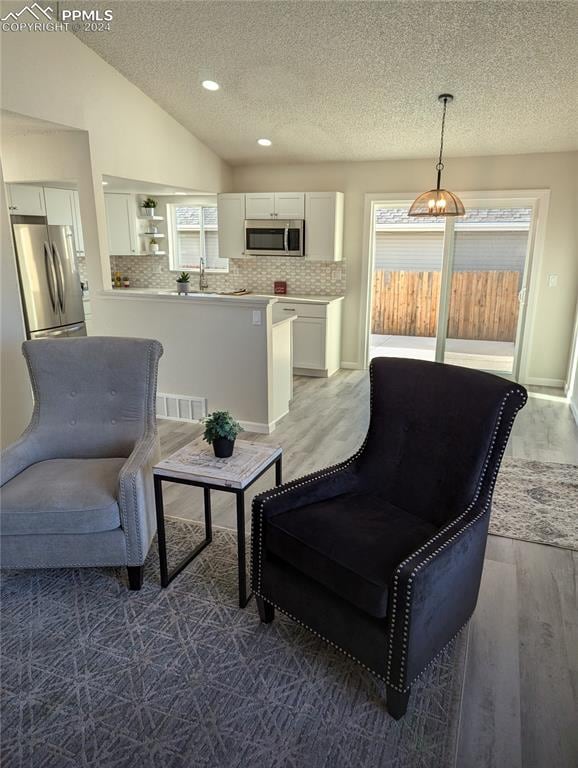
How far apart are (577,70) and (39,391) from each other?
4249mm

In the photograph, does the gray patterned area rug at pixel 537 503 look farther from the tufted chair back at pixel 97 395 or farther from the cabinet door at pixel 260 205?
the cabinet door at pixel 260 205

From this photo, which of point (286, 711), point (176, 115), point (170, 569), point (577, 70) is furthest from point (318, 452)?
point (176, 115)

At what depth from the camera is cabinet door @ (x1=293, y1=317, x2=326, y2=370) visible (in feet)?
A: 20.1

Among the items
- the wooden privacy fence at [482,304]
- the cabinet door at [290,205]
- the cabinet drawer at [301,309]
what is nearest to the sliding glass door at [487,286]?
the wooden privacy fence at [482,304]

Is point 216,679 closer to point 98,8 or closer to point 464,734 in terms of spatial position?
point 464,734

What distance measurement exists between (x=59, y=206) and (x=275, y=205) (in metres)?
2.49

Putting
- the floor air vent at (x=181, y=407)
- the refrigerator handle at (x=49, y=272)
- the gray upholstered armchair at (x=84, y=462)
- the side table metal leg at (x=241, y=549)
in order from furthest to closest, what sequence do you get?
the refrigerator handle at (x=49, y=272) → the floor air vent at (x=181, y=407) → the gray upholstered armchair at (x=84, y=462) → the side table metal leg at (x=241, y=549)

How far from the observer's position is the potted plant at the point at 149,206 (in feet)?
22.8

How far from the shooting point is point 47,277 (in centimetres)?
541

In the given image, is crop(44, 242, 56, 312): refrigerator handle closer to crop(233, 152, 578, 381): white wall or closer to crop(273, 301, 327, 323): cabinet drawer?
crop(273, 301, 327, 323): cabinet drawer

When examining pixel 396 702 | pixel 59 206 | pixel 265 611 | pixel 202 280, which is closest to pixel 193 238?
pixel 202 280

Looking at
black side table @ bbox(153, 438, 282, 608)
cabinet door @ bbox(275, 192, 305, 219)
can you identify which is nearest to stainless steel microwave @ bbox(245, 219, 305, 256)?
cabinet door @ bbox(275, 192, 305, 219)

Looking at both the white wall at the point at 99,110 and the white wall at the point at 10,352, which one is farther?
the white wall at the point at 99,110

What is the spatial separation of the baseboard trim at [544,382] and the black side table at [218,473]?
4504 millimetres
